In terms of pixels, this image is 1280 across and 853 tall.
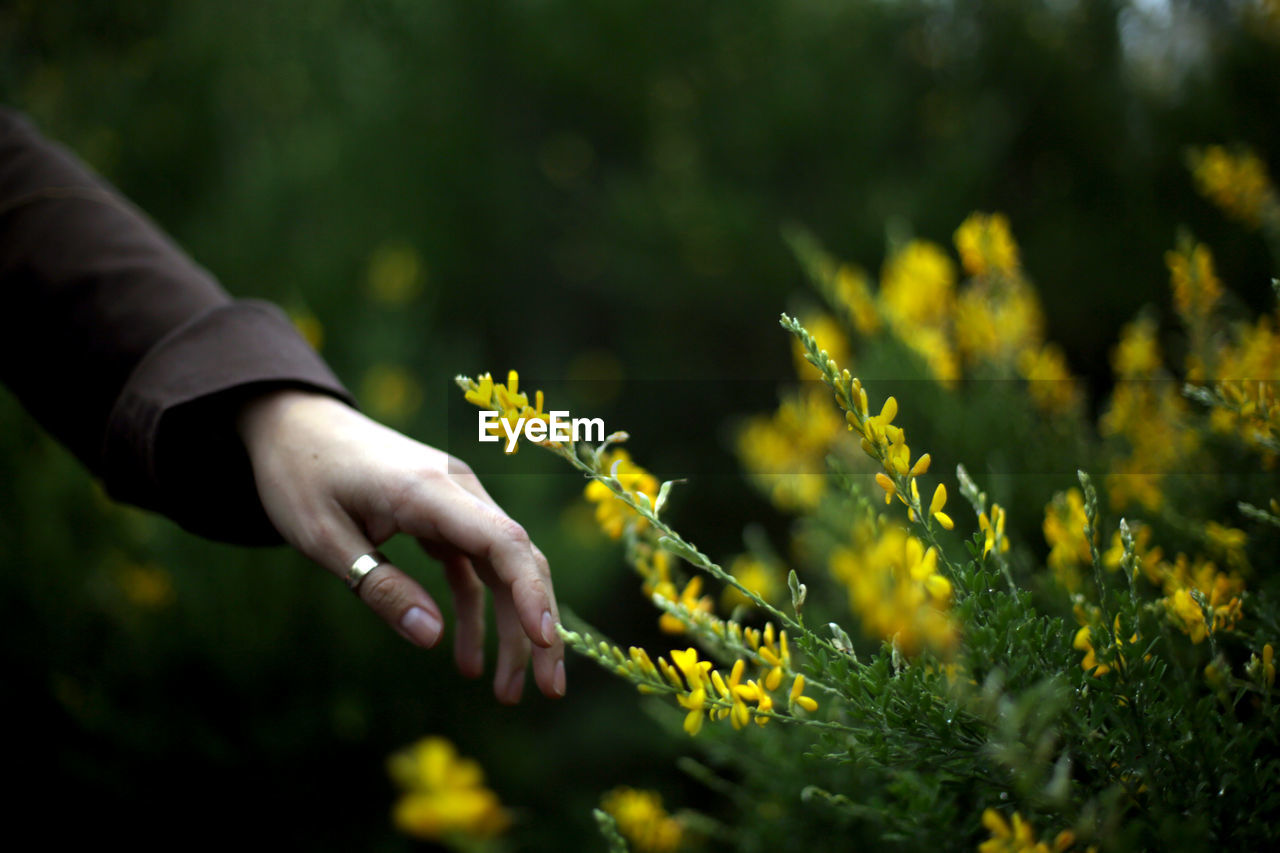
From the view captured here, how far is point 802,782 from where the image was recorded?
1180 mm

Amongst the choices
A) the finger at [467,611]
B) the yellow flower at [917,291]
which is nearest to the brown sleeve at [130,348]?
the finger at [467,611]

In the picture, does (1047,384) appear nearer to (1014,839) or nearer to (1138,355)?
(1138,355)

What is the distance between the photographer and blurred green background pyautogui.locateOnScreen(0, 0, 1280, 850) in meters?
2.26

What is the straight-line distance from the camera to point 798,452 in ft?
7.32

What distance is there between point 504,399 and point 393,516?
0.26 meters

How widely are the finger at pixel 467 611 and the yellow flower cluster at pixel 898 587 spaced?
1.85ft

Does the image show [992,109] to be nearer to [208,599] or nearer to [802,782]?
[802,782]

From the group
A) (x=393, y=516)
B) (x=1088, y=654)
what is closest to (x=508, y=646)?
(x=393, y=516)

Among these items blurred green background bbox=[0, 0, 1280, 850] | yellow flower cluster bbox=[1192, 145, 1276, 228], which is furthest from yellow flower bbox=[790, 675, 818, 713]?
blurred green background bbox=[0, 0, 1280, 850]

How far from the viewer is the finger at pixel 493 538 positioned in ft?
2.86

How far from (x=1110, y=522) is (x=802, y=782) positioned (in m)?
0.66

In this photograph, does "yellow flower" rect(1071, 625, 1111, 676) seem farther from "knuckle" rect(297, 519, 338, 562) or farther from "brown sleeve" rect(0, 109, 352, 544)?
"brown sleeve" rect(0, 109, 352, 544)

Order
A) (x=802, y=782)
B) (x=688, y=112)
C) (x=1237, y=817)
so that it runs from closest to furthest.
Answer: (x=1237, y=817) < (x=802, y=782) < (x=688, y=112)

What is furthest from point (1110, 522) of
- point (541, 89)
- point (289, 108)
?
point (289, 108)
